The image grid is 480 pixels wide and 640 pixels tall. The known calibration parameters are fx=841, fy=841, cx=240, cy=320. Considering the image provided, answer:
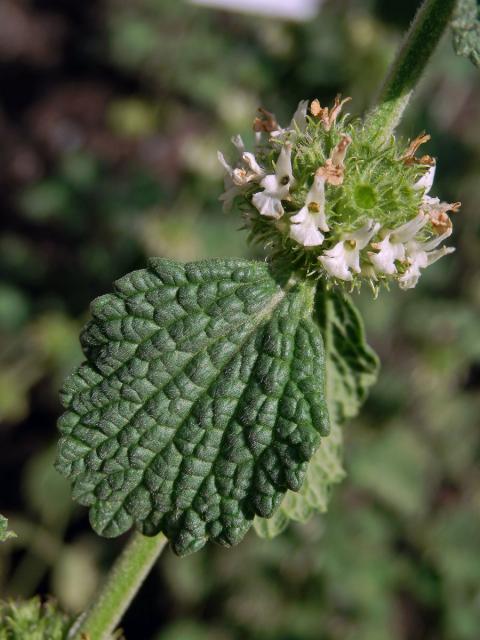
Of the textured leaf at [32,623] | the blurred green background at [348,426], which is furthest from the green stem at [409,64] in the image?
the blurred green background at [348,426]

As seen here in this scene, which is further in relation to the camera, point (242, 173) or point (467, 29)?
point (242, 173)

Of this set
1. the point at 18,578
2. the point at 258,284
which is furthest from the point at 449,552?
the point at 258,284

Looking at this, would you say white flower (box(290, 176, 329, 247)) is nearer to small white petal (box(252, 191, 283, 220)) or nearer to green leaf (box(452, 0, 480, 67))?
small white petal (box(252, 191, 283, 220))

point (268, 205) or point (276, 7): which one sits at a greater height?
point (276, 7)

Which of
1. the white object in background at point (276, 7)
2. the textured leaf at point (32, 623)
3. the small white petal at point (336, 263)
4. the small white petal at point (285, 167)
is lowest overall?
the textured leaf at point (32, 623)

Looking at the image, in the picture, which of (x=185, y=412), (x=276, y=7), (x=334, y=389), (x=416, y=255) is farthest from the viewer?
(x=276, y=7)

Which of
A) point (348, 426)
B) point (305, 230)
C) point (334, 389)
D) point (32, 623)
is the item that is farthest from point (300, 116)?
point (348, 426)

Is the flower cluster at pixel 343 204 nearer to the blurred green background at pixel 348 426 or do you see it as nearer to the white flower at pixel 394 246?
the white flower at pixel 394 246

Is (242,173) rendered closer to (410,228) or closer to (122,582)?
(410,228)
